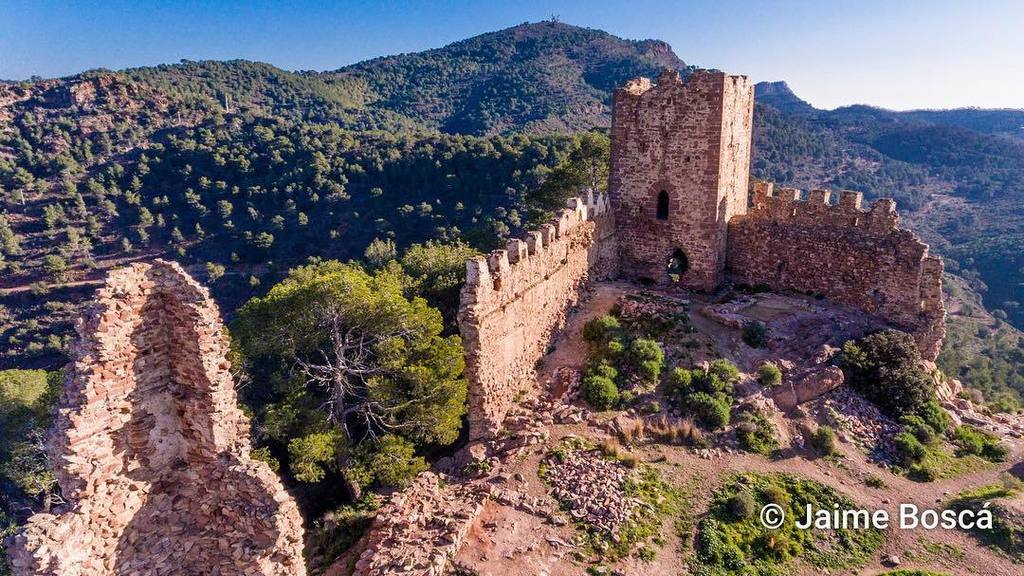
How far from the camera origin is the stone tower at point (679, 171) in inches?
687

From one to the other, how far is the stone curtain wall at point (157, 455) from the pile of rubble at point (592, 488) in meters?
5.55

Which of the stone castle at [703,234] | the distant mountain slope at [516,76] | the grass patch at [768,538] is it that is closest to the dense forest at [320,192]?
the distant mountain slope at [516,76]

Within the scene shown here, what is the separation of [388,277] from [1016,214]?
7244 cm

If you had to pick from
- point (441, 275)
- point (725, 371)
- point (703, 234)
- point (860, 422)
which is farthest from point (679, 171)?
point (860, 422)

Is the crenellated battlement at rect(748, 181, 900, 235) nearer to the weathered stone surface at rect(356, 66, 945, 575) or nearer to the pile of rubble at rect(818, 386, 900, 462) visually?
the weathered stone surface at rect(356, 66, 945, 575)

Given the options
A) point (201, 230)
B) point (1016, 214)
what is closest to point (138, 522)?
point (201, 230)

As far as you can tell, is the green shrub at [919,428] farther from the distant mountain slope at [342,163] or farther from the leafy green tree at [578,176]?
the distant mountain slope at [342,163]

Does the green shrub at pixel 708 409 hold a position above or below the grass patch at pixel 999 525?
above

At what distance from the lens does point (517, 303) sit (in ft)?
45.9

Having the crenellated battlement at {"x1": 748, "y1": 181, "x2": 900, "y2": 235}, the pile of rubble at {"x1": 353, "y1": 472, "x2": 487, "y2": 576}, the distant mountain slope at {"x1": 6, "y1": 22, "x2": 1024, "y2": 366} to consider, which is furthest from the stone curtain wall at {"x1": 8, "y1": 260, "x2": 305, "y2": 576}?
the distant mountain slope at {"x1": 6, "y1": 22, "x2": 1024, "y2": 366}

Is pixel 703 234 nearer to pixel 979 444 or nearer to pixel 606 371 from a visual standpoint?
pixel 606 371

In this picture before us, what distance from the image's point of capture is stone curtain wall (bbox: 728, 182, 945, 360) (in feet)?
54.5

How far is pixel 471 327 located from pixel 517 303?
185cm

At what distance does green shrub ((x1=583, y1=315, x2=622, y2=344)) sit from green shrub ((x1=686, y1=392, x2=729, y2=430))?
275cm
